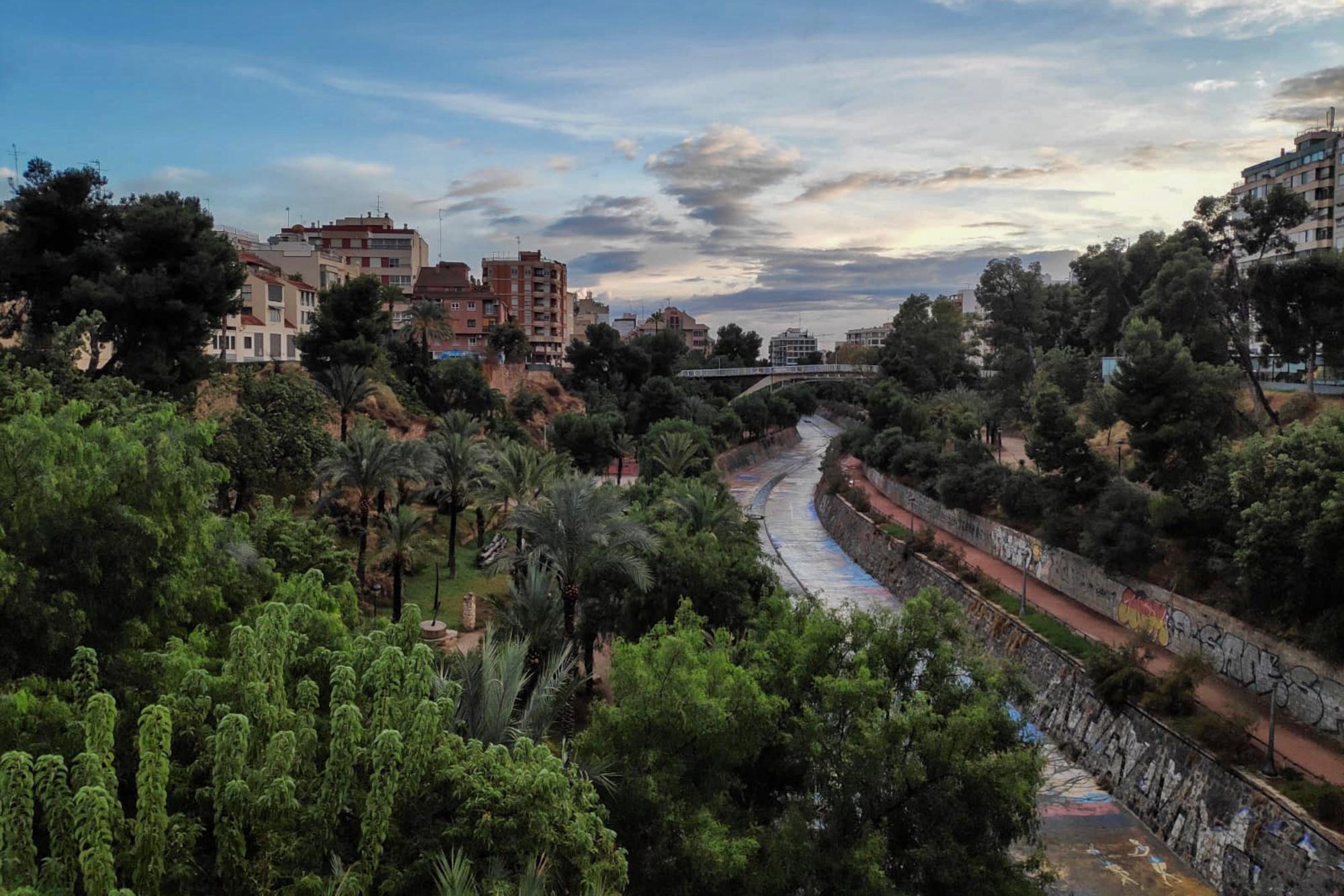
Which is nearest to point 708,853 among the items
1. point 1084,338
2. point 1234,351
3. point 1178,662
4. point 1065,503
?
point 1178,662

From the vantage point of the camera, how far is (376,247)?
318 ft

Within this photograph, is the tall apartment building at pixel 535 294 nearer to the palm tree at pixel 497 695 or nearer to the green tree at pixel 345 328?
the green tree at pixel 345 328

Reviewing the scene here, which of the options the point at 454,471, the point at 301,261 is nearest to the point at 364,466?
the point at 454,471

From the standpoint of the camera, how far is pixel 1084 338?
60562 mm

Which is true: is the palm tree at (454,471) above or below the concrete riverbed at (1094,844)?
above

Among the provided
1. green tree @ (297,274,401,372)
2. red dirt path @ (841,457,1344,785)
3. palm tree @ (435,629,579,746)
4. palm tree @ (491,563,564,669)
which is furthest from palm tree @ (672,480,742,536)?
green tree @ (297,274,401,372)

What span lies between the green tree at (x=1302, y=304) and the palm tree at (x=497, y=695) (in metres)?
34.0

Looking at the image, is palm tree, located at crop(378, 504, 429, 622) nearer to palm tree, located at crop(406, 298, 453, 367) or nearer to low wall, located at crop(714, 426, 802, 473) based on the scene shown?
palm tree, located at crop(406, 298, 453, 367)

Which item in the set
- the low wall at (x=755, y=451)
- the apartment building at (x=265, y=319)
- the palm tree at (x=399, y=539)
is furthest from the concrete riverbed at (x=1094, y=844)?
→ the low wall at (x=755, y=451)

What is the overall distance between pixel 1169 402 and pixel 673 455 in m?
27.9

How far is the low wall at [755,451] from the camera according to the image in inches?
3354

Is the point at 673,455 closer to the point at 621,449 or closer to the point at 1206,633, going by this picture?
the point at 621,449

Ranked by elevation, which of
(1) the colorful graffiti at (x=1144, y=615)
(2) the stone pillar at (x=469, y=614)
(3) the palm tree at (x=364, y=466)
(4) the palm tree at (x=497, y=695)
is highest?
(3) the palm tree at (x=364, y=466)

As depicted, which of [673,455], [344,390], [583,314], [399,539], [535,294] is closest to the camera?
[399,539]
